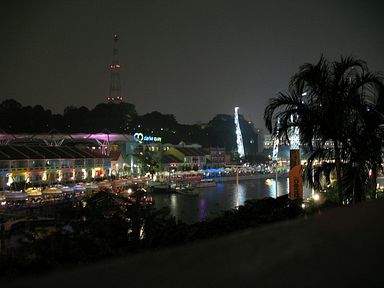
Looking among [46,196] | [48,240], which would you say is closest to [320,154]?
[48,240]

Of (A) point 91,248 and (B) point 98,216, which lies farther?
(B) point 98,216

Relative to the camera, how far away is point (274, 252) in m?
1.30

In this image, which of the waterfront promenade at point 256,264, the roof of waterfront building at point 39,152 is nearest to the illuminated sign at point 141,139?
the roof of waterfront building at point 39,152

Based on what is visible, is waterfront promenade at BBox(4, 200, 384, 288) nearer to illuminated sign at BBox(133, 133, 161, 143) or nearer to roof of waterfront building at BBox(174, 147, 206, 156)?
illuminated sign at BBox(133, 133, 161, 143)

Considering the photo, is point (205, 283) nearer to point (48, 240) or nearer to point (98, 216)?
point (48, 240)

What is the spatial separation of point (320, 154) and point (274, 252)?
12.2 feet

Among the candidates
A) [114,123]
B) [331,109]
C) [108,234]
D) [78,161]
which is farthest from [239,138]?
[108,234]

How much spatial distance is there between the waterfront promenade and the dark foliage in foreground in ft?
5.52

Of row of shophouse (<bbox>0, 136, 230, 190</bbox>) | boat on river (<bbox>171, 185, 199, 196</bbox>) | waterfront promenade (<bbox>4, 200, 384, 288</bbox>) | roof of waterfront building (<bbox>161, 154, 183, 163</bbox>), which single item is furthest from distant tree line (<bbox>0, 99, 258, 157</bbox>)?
waterfront promenade (<bbox>4, 200, 384, 288</bbox>)

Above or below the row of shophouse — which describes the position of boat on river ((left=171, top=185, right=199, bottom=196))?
below

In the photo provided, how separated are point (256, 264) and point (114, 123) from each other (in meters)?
52.8

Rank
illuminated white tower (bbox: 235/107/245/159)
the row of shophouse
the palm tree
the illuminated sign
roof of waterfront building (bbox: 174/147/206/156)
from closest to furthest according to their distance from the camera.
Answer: the palm tree < the row of shophouse < the illuminated sign < roof of waterfront building (bbox: 174/147/206/156) < illuminated white tower (bbox: 235/107/245/159)

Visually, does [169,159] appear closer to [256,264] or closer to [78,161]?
[78,161]

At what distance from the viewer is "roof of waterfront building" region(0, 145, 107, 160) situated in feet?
85.2
